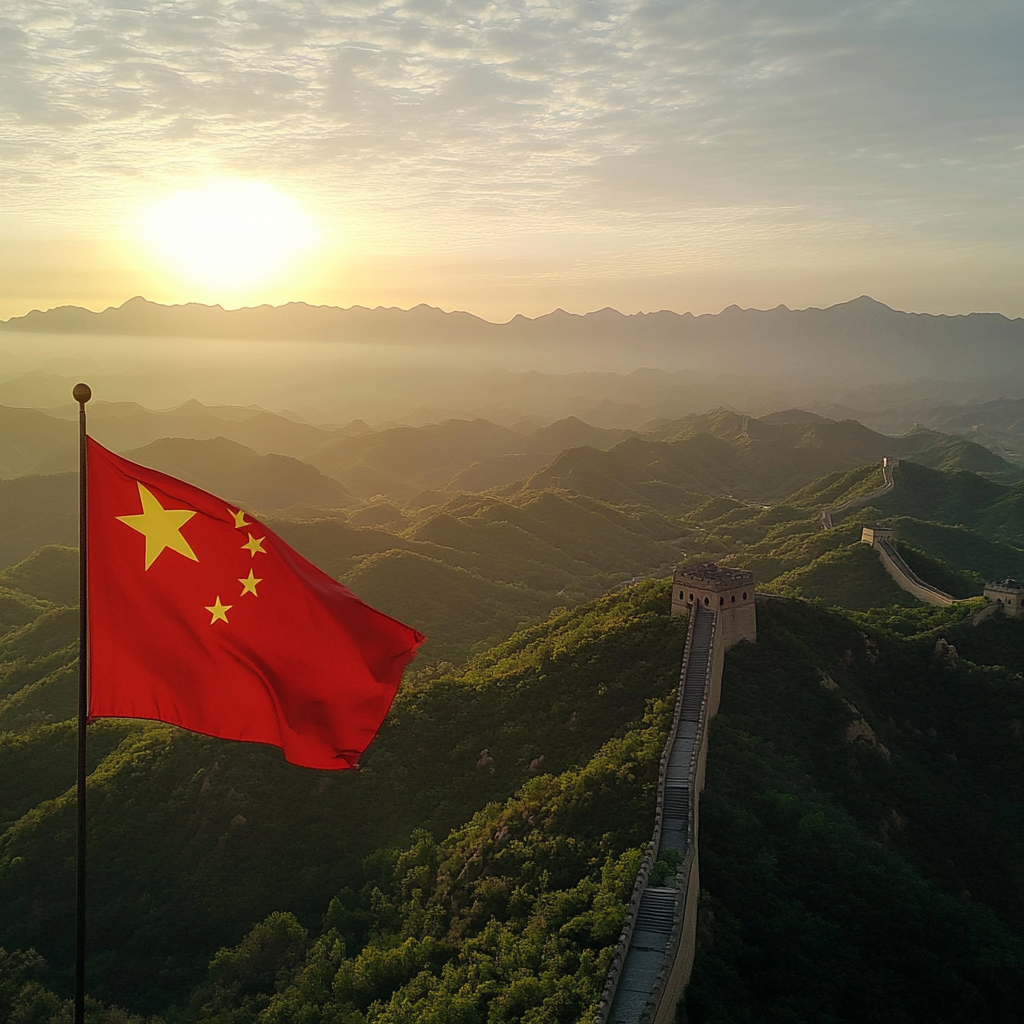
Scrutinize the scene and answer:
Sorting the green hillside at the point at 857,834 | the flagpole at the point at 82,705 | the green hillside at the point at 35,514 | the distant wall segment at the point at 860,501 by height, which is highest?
the flagpole at the point at 82,705

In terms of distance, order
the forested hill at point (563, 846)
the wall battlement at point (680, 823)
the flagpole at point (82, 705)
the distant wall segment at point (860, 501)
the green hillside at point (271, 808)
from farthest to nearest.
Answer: the distant wall segment at point (860, 501) → the green hillside at point (271, 808) → the forested hill at point (563, 846) → the wall battlement at point (680, 823) → the flagpole at point (82, 705)

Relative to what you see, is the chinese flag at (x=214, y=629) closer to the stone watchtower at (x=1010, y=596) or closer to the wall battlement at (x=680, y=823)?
the wall battlement at (x=680, y=823)

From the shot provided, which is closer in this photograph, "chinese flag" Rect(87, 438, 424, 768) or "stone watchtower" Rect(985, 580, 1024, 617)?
"chinese flag" Rect(87, 438, 424, 768)

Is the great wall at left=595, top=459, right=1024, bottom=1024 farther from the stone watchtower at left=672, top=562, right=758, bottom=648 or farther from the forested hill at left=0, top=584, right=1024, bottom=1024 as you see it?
the forested hill at left=0, top=584, right=1024, bottom=1024

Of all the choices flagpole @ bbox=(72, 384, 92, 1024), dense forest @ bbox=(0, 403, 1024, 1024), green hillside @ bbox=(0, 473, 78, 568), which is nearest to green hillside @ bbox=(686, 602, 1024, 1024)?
dense forest @ bbox=(0, 403, 1024, 1024)

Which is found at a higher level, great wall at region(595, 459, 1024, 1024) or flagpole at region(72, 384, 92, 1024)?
flagpole at region(72, 384, 92, 1024)

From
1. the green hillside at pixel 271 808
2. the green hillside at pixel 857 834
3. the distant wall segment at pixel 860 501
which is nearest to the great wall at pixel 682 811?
the green hillside at pixel 857 834
